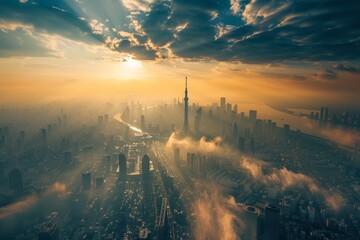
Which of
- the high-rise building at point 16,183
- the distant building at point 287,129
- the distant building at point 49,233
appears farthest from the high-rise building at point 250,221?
the distant building at point 287,129

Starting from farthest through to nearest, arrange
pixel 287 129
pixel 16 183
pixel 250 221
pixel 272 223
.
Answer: pixel 287 129 < pixel 16 183 < pixel 250 221 < pixel 272 223

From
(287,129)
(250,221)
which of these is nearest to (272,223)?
(250,221)

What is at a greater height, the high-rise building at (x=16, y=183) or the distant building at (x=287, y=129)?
the distant building at (x=287, y=129)

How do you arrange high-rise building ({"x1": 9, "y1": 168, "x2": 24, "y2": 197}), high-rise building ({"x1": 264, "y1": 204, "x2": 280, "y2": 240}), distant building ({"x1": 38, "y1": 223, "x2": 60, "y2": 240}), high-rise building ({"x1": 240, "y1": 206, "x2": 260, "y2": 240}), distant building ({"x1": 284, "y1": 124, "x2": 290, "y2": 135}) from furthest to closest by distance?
1. distant building ({"x1": 284, "y1": 124, "x2": 290, "y2": 135})
2. high-rise building ({"x1": 9, "y1": 168, "x2": 24, "y2": 197})
3. high-rise building ({"x1": 240, "y1": 206, "x2": 260, "y2": 240})
4. distant building ({"x1": 38, "y1": 223, "x2": 60, "y2": 240})
5. high-rise building ({"x1": 264, "y1": 204, "x2": 280, "y2": 240})

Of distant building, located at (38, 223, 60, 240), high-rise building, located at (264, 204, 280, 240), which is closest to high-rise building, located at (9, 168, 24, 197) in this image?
distant building, located at (38, 223, 60, 240)

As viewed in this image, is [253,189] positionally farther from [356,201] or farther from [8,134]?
[8,134]

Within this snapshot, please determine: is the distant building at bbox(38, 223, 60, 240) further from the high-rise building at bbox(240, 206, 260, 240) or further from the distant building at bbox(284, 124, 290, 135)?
the distant building at bbox(284, 124, 290, 135)

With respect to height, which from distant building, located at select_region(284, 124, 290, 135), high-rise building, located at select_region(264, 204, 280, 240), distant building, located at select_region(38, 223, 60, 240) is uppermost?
distant building, located at select_region(284, 124, 290, 135)

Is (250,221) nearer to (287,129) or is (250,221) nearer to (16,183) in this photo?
(16,183)

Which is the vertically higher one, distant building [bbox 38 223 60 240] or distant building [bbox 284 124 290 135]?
distant building [bbox 284 124 290 135]

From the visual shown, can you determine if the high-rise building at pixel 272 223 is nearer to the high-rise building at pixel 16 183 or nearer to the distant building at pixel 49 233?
the distant building at pixel 49 233

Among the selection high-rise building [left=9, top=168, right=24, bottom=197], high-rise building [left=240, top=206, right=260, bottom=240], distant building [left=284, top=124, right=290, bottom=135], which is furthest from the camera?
distant building [left=284, top=124, right=290, bottom=135]
